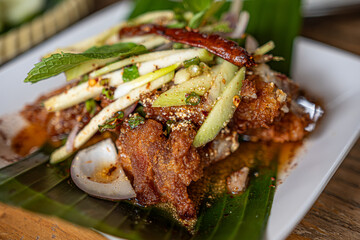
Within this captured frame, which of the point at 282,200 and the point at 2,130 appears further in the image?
the point at 2,130

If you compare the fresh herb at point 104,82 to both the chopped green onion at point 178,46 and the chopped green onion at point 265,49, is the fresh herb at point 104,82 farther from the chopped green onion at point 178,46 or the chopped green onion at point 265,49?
the chopped green onion at point 265,49

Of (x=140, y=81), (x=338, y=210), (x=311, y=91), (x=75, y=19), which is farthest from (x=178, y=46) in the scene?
(x=75, y=19)

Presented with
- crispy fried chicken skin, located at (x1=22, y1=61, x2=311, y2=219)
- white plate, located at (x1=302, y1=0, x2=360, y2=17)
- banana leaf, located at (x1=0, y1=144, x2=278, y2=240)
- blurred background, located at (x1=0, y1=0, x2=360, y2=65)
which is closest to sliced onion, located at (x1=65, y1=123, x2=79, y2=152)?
banana leaf, located at (x1=0, y1=144, x2=278, y2=240)

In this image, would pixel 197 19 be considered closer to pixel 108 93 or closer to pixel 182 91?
pixel 182 91

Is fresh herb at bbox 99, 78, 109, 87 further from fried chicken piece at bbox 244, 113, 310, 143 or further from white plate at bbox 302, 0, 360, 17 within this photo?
white plate at bbox 302, 0, 360, 17

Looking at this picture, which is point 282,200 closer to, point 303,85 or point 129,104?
point 129,104

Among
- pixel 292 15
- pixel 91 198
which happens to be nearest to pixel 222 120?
pixel 91 198

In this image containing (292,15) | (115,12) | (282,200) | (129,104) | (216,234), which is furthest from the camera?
(115,12)

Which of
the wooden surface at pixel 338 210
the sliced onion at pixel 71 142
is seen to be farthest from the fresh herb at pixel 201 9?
the wooden surface at pixel 338 210
